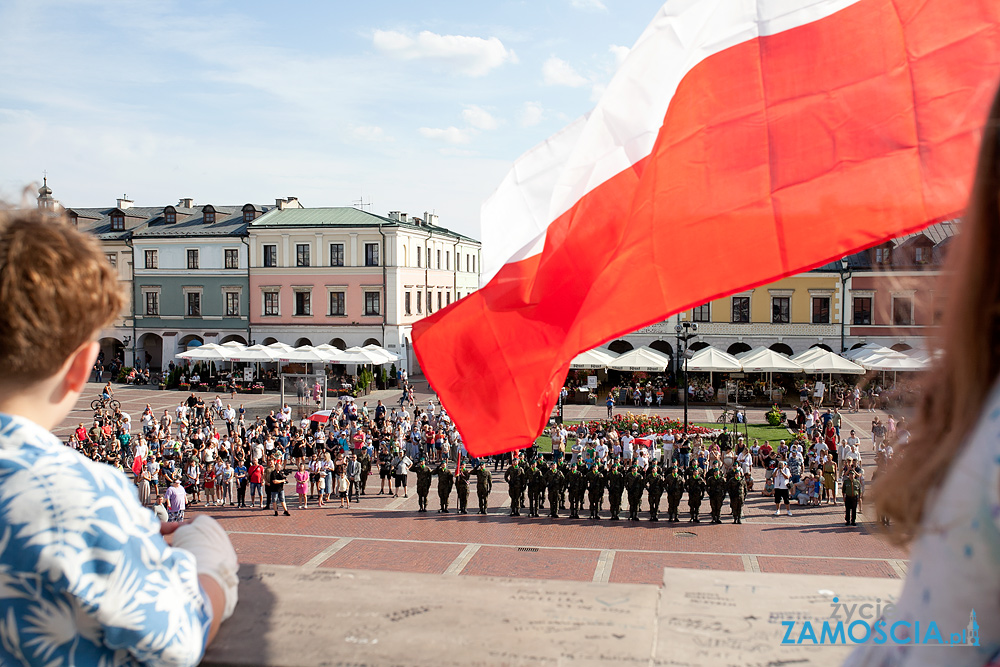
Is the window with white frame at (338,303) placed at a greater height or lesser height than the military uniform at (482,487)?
greater

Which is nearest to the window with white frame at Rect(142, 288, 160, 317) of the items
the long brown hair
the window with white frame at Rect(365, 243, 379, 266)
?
the window with white frame at Rect(365, 243, 379, 266)

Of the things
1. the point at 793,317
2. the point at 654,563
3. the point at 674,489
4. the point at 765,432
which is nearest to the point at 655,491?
the point at 674,489

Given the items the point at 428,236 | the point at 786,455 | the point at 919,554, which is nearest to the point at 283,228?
the point at 428,236

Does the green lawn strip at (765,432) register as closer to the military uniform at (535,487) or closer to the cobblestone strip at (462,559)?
the military uniform at (535,487)

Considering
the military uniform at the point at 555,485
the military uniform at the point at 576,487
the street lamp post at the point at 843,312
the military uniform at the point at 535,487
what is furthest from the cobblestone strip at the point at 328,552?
the street lamp post at the point at 843,312

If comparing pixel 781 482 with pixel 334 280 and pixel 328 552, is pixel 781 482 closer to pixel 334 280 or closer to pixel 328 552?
pixel 328 552

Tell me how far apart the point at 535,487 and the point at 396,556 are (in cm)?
457

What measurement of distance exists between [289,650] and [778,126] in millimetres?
3590

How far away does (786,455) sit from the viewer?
21578mm

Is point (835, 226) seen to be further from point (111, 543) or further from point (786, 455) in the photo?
point (786, 455)

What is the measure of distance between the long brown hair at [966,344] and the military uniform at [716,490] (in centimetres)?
1784

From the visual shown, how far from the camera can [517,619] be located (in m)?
2.54

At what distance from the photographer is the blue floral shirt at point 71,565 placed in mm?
1381

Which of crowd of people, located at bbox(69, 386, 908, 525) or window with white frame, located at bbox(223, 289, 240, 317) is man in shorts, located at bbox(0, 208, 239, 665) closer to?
crowd of people, located at bbox(69, 386, 908, 525)
